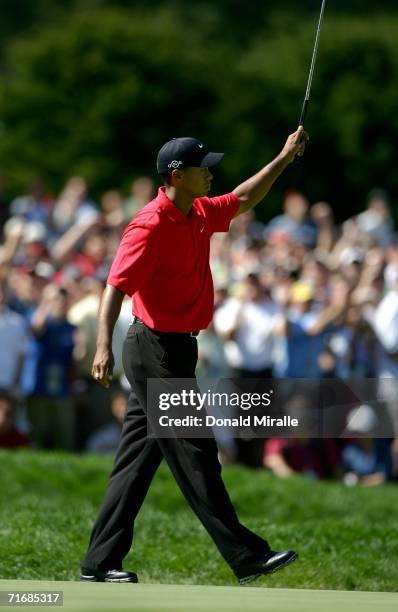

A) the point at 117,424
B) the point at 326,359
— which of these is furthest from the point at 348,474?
the point at 117,424

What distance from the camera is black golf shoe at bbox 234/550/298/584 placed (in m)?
7.66

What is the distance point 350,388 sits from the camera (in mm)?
14680

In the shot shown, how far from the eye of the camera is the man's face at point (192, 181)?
7820 mm

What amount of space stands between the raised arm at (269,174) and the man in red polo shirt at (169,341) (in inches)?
15.8

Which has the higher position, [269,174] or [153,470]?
[269,174]

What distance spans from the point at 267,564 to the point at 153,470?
0.80 metres

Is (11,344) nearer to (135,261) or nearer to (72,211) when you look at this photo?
(72,211)

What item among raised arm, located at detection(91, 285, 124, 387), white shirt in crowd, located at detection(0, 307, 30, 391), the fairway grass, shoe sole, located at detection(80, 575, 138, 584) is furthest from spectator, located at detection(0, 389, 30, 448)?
raised arm, located at detection(91, 285, 124, 387)

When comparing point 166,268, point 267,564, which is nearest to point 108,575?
point 267,564

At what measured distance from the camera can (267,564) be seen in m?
7.69

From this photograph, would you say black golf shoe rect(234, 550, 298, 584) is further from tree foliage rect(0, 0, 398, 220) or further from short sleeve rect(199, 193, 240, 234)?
tree foliage rect(0, 0, 398, 220)

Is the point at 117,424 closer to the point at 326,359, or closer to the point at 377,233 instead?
the point at 326,359

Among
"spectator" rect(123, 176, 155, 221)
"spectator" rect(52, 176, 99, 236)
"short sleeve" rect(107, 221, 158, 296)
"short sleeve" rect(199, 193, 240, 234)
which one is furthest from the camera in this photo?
"spectator" rect(52, 176, 99, 236)

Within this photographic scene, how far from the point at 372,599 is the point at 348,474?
8336 mm
